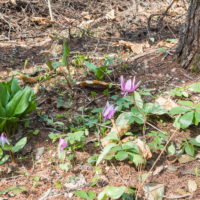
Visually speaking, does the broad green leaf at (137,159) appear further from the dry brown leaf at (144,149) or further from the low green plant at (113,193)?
the low green plant at (113,193)

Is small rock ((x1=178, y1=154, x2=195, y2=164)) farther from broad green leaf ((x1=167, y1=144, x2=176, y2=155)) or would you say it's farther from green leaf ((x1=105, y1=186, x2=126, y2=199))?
green leaf ((x1=105, y1=186, x2=126, y2=199))

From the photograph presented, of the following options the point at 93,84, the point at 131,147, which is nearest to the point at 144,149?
the point at 131,147

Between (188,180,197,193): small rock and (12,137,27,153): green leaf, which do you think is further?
(12,137,27,153): green leaf

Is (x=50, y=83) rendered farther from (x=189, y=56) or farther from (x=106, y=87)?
(x=189, y=56)

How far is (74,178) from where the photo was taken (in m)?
1.72

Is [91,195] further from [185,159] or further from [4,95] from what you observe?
[4,95]

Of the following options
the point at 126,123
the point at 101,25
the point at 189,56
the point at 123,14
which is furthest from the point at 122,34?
the point at 126,123

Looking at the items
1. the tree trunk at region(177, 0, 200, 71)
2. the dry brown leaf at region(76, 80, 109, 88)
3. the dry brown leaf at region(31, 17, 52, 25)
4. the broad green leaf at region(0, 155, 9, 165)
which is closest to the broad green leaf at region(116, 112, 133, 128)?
the dry brown leaf at region(76, 80, 109, 88)

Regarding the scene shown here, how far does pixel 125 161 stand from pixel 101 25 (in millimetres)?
3650

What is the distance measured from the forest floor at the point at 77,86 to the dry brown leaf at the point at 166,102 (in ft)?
0.38

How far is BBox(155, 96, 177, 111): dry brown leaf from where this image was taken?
6.93 feet

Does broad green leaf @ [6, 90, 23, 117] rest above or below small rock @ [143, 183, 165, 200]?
above

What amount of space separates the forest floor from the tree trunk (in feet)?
0.29

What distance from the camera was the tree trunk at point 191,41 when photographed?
8.39 feet
